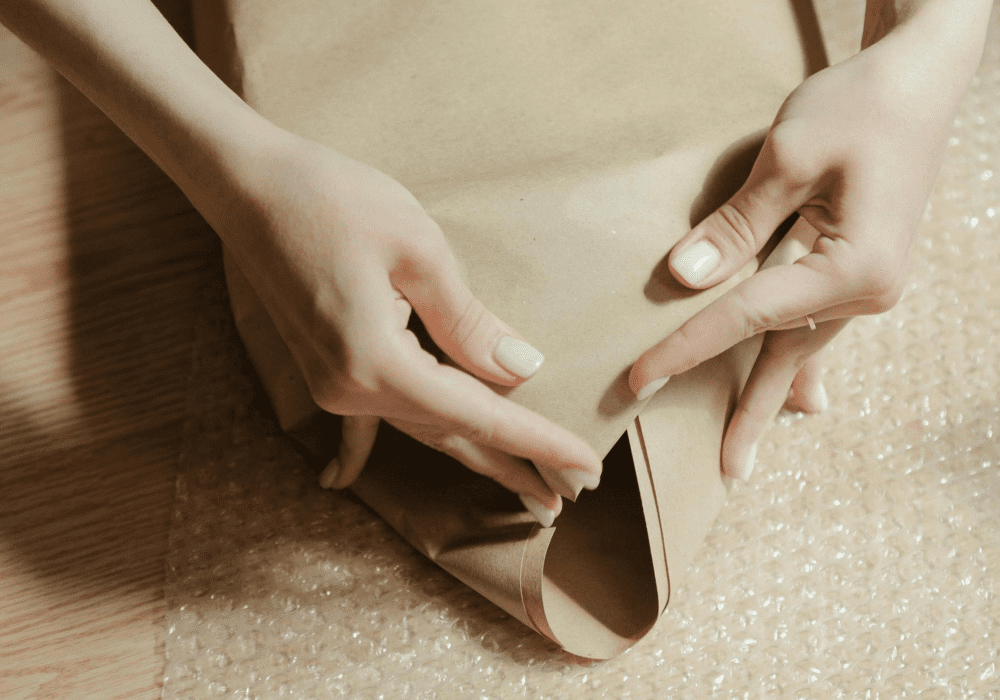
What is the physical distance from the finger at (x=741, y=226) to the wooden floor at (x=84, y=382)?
39 centimetres

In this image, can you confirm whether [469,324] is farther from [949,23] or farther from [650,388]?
[949,23]

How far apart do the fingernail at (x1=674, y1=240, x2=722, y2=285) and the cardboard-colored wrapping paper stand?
0.04 ft

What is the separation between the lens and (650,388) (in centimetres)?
40

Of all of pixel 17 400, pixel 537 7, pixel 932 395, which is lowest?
pixel 932 395

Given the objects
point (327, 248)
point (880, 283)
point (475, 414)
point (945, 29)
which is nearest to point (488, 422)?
point (475, 414)

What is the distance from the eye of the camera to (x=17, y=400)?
0.58 meters

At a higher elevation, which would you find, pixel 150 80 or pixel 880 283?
pixel 150 80

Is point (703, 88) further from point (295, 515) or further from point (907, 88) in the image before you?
point (295, 515)

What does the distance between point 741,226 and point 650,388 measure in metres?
0.10

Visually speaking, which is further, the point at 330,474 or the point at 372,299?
the point at 330,474

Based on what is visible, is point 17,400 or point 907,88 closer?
point 907,88

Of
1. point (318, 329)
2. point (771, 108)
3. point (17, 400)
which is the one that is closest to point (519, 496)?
point (318, 329)

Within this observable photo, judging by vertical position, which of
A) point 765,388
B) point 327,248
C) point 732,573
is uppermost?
point 327,248

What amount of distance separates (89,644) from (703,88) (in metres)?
0.53
